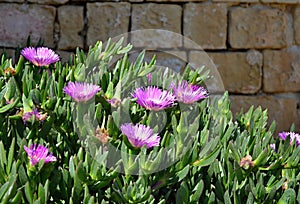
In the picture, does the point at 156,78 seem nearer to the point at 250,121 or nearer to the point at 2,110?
the point at 250,121

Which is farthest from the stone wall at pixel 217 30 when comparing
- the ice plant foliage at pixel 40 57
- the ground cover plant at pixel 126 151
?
the ground cover plant at pixel 126 151

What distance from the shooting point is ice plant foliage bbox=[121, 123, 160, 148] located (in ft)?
3.96

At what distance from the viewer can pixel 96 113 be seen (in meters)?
1.34

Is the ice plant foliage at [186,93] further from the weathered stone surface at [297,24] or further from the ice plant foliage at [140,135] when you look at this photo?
the weathered stone surface at [297,24]

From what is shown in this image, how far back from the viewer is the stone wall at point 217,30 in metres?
2.89

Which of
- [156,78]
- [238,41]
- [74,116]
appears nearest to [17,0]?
[238,41]

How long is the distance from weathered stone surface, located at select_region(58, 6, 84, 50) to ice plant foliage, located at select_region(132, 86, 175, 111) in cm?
159

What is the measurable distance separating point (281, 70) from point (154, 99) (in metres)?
1.88

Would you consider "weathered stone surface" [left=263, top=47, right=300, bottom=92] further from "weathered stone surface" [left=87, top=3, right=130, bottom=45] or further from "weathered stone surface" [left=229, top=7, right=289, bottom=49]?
"weathered stone surface" [left=87, top=3, right=130, bottom=45]

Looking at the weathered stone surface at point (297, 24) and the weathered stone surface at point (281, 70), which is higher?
the weathered stone surface at point (297, 24)

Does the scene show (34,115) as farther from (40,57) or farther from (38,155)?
(40,57)

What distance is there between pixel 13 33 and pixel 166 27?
0.80m

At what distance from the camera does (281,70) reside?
3092 mm

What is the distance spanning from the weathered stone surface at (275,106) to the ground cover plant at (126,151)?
1.49 metres
